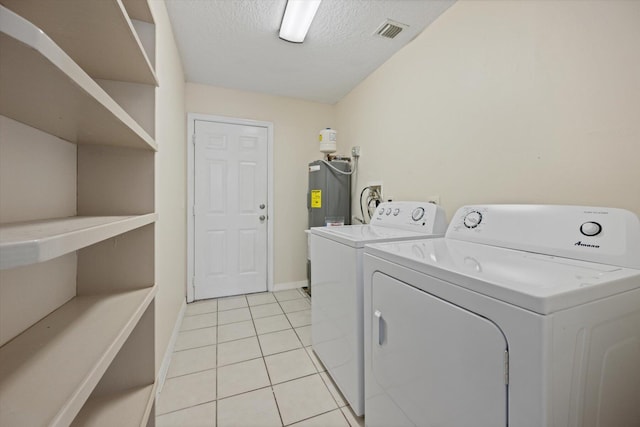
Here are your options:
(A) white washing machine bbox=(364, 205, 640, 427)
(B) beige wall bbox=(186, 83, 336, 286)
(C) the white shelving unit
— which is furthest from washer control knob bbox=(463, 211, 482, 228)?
(B) beige wall bbox=(186, 83, 336, 286)

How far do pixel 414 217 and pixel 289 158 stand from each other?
1.88m

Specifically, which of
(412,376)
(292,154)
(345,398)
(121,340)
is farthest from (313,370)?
(292,154)

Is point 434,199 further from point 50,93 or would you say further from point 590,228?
point 50,93

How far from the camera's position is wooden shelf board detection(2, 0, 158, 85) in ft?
1.98

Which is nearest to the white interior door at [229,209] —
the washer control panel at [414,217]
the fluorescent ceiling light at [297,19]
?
the fluorescent ceiling light at [297,19]

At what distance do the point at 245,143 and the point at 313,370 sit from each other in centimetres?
234

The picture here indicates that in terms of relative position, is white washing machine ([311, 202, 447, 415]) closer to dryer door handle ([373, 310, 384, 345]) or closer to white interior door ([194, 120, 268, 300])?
dryer door handle ([373, 310, 384, 345])

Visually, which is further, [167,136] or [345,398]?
[167,136]

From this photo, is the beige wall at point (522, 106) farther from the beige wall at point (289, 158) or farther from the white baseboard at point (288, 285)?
the white baseboard at point (288, 285)

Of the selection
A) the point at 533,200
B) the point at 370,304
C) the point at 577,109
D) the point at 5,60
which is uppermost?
the point at 577,109

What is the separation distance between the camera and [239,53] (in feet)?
7.19

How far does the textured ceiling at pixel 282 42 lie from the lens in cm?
168

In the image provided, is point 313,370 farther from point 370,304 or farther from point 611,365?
point 611,365

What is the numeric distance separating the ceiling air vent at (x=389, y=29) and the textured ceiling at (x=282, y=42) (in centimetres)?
3
